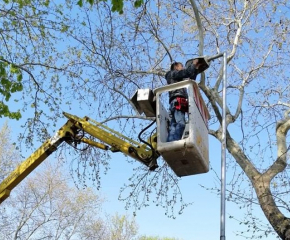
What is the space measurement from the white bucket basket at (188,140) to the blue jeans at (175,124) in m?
0.06

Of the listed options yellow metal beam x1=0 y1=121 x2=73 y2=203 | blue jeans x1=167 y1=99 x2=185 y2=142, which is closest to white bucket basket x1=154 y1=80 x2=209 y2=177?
blue jeans x1=167 y1=99 x2=185 y2=142

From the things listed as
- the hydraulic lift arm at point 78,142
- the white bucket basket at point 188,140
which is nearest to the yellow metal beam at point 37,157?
the hydraulic lift arm at point 78,142

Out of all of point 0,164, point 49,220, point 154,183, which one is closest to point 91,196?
point 49,220

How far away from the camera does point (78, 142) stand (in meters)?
6.34

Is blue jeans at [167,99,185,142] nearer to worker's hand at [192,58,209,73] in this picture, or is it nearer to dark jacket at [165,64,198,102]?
dark jacket at [165,64,198,102]

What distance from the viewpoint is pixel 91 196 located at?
2683cm

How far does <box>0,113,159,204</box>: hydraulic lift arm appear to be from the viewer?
18.9ft

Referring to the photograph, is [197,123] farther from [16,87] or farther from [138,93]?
[16,87]

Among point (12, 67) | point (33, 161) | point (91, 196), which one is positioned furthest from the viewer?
point (91, 196)

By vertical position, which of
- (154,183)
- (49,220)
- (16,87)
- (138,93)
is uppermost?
(49,220)

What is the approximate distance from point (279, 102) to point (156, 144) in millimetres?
4756

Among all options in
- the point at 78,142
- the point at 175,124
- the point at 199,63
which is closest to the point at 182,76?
the point at 199,63

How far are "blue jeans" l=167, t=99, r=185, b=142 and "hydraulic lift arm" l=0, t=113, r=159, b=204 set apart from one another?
1.89ft

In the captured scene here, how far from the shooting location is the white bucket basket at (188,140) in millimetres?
4883
